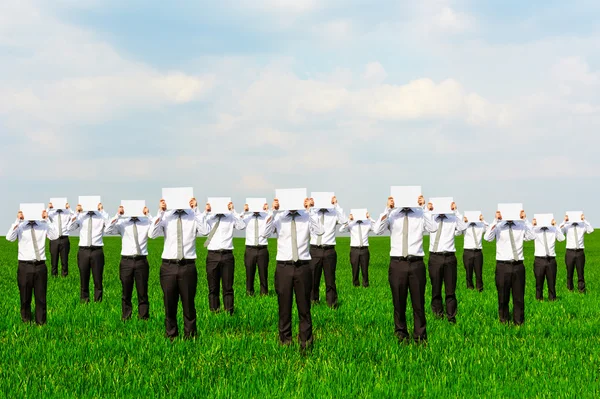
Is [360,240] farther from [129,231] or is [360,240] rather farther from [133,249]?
[129,231]

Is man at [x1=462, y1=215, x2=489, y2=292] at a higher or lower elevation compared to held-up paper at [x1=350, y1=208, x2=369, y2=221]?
lower

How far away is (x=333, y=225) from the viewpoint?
17.8 m

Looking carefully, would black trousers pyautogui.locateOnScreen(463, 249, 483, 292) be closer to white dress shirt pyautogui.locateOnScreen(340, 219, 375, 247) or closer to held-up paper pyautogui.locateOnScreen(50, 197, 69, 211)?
white dress shirt pyautogui.locateOnScreen(340, 219, 375, 247)

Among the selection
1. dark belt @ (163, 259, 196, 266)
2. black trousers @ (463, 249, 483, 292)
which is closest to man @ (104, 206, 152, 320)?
dark belt @ (163, 259, 196, 266)

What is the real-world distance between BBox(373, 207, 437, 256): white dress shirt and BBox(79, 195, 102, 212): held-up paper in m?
9.44

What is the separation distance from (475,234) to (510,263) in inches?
257

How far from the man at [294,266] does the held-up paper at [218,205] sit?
478 centimetres

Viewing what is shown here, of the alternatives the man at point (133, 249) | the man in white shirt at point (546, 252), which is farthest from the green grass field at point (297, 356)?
the man in white shirt at point (546, 252)

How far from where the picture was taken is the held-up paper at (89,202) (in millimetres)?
17859

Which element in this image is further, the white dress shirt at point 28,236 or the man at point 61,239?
the man at point 61,239

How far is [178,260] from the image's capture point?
12281 millimetres

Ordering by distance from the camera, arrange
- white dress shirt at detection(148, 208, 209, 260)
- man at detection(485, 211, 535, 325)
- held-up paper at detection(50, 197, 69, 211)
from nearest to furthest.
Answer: white dress shirt at detection(148, 208, 209, 260) → man at detection(485, 211, 535, 325) → held-up paper at detection(50, 197, 69, 211)

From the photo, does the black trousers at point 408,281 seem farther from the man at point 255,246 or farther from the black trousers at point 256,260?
the black trousers at point 256,260

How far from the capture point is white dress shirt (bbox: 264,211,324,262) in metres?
11.6
